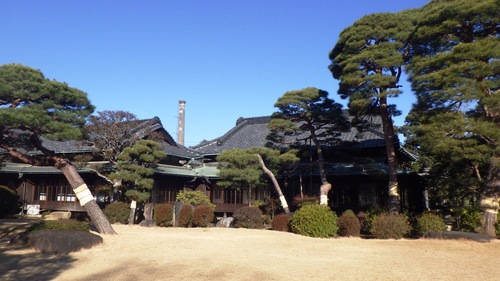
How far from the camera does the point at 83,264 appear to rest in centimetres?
886

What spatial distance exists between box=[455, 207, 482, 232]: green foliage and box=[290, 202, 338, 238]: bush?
4481mm

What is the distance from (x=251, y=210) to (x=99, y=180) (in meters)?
10.6

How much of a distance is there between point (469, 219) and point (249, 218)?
8.96 metres

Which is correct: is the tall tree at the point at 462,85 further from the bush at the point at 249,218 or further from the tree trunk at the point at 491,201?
the bush at the point at 249,218

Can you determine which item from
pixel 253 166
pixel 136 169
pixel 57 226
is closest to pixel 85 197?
pixel 57 226

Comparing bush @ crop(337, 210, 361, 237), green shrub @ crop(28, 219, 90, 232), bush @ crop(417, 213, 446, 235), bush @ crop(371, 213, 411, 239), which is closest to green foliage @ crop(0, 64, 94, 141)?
green shrub @ crop(28, 219, 90, 232)

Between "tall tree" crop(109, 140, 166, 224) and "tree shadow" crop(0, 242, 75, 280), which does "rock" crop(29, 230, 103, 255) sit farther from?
"tall tree" crop(109, 140, 166, 224)

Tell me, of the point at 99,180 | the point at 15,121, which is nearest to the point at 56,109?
the point at 15,121

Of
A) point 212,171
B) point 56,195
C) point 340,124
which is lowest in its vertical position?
point 56,195

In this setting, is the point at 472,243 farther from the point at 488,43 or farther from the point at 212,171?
the point at 212,171

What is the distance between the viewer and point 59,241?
33.1 ft

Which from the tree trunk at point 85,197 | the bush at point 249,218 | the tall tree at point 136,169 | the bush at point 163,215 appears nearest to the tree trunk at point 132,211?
the tall tree at point 136,169

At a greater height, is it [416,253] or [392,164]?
[392,164]

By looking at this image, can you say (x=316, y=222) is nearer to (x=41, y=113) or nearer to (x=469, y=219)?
(x=469, y=219)
